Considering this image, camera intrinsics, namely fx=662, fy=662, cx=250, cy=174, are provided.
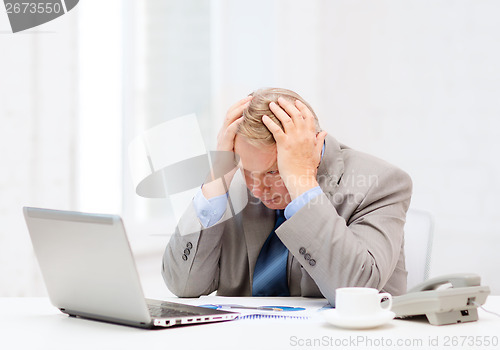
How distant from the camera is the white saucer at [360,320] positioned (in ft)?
3.41

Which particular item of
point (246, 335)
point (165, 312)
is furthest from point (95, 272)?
point (246, 335)

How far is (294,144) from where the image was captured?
1452 mm

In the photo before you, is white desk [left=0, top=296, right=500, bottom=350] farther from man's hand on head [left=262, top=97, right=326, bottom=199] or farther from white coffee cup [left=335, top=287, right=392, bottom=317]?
man's hand on head [left=262, top=97, right=326, bottom=199]

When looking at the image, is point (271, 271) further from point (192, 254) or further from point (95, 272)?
point (95, 272)

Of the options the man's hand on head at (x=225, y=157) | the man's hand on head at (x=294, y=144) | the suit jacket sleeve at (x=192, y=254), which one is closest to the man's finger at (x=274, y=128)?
the man's hand on head at (x=294, y=144)

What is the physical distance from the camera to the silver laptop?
3.32ft

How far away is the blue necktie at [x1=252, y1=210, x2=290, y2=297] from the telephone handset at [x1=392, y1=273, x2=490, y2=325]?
0.49 metres

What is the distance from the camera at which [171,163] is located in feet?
8.14

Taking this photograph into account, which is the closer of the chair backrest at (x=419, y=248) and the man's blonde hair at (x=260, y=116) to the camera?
the man's blonde hair at (x=260, y=116)

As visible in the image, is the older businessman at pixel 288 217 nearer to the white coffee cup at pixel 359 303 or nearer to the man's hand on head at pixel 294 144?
the man's hand on head at pixel 294 144

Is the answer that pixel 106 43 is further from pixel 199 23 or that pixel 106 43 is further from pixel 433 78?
pixel 433 78

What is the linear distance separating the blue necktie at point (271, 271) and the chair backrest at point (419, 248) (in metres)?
0.32

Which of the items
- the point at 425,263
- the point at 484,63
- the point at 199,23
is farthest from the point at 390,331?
the point at 199,23

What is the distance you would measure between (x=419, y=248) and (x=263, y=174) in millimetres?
474
